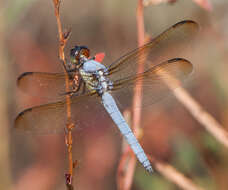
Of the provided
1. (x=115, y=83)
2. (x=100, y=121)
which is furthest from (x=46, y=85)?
(x=100, y=121)

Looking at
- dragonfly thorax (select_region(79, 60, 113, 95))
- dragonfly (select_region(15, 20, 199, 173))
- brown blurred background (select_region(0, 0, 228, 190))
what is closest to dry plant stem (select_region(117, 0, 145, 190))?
dragonfly (select_region(15, 20, 199, 173))

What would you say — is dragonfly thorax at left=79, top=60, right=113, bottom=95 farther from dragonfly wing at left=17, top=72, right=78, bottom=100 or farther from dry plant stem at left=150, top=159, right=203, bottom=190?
dry plant stem at left=150, top=159, right=203, bottom=190

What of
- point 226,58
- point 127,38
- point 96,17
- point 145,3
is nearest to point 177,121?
point 226,58

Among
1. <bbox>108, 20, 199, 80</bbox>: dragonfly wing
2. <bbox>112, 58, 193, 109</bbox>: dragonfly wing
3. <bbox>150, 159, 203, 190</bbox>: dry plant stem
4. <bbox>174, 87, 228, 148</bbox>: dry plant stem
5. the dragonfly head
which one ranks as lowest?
<bbox>150, 159, 203, 190</bbox>: dry plant stem

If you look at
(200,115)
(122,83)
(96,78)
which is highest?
(96,78)

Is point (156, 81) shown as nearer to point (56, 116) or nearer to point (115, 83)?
point (115, 83)

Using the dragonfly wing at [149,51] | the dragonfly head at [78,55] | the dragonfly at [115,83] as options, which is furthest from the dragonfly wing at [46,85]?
the dragonfly wing at [149,51]

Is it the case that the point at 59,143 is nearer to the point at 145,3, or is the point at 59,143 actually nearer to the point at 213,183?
the point at 213,183

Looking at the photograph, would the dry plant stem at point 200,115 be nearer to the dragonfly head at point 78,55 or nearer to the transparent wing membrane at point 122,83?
the transparent wing membrane at point 122,83
